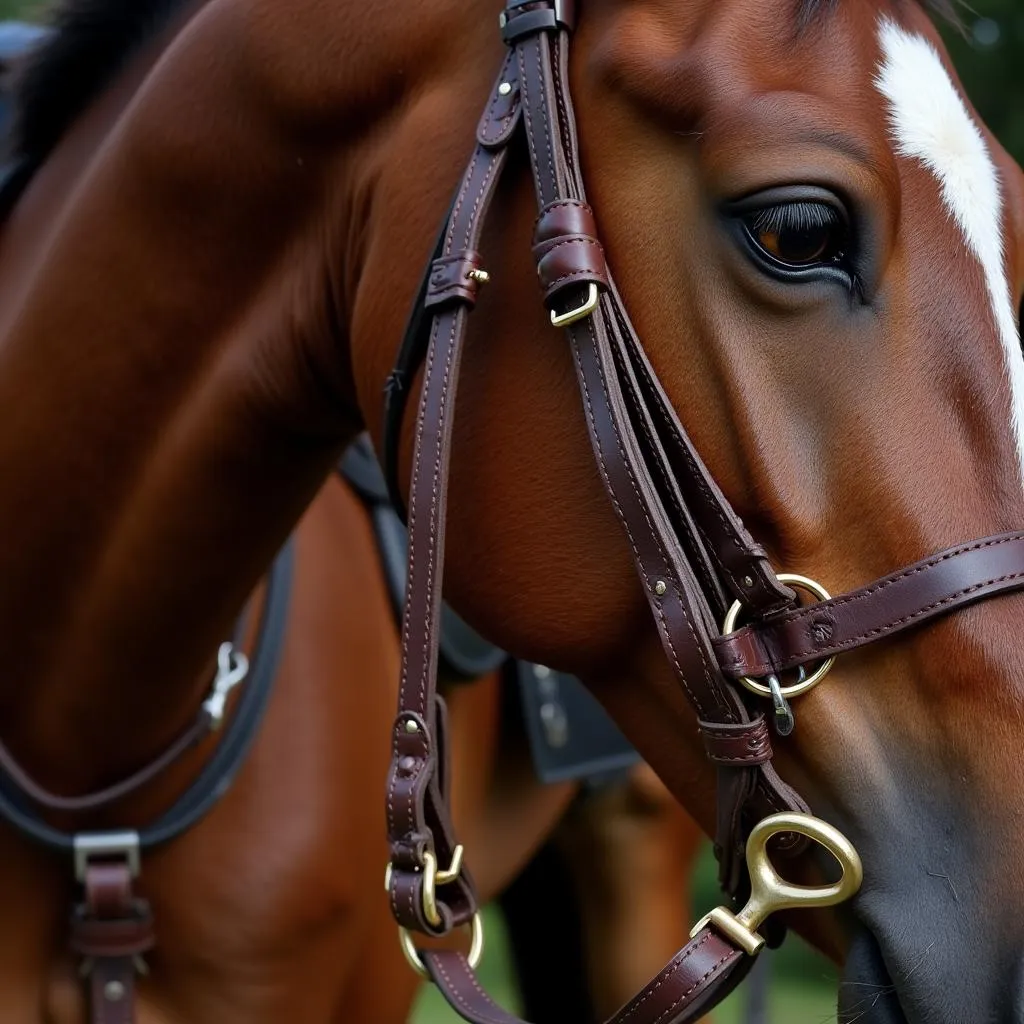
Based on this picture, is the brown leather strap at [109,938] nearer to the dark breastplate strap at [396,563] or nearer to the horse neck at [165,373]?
the horse neck at [165,373]

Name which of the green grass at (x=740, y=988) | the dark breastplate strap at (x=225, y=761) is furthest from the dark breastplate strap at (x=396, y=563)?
the green grass at (x=740, y=988)

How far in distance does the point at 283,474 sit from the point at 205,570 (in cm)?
17

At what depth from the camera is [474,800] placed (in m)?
2.82

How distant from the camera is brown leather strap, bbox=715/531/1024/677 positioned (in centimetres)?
126

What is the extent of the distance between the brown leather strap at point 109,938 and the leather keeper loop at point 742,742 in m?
0.98

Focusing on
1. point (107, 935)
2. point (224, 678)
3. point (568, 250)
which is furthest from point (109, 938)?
point (568, 250)

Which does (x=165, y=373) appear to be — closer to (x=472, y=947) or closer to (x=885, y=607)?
(x=472, y=947)

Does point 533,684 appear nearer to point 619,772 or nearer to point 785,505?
point 619,772

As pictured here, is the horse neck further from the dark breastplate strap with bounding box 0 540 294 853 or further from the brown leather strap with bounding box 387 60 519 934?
the brown leather strap with bounding box 387 60 519 934

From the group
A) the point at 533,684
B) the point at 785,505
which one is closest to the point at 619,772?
the point at 533,684

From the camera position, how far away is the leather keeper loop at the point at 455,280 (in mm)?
1484

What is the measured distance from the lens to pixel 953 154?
4.52ft

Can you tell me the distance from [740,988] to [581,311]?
230 inches

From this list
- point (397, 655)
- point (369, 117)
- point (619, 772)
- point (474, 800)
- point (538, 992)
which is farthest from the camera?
point (538, 992)
